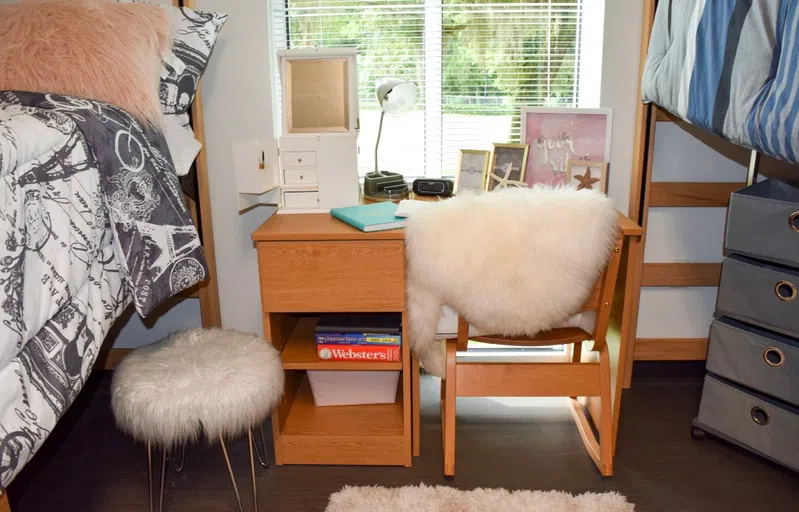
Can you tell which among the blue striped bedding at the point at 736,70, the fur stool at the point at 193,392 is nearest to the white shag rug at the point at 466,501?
the fur stool at the point at 193,392

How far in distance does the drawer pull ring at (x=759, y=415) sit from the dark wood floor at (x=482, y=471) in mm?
150

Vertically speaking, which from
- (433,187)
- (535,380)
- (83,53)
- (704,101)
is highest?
(83,53)

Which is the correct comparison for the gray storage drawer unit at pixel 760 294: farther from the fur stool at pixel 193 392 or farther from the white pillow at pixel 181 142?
the white pillow at pixel 181 142

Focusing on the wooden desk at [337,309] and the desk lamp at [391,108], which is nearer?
the wooden desk at [337,309]

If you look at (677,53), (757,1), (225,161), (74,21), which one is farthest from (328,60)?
(757,1)

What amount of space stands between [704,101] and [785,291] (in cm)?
57

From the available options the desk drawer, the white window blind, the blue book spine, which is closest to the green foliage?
the white window blind

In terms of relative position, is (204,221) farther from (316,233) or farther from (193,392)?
(193,392)

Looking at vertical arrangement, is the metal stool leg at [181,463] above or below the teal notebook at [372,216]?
below

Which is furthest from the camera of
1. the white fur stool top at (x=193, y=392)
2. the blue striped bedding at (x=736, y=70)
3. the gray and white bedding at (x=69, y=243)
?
the white fur stool top at (x=193, y=392)

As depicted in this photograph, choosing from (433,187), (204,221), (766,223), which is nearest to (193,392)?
(204,221)

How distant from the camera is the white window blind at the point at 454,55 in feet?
7.80

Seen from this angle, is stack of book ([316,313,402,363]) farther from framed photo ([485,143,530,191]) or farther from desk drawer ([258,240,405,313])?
framed photo ([485,143,530,191])

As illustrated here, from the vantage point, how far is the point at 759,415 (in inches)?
75.7
